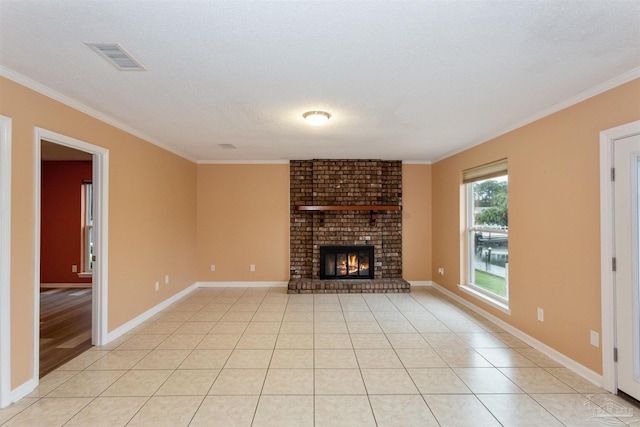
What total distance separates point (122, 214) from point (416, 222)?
15.7 feet

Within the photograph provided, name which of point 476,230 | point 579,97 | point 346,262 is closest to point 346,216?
point 346,262

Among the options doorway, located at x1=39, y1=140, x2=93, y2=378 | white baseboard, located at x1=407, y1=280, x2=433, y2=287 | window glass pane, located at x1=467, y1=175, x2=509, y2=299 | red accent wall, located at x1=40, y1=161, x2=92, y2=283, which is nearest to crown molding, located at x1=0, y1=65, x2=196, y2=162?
doorway, located at x1=39, y1=140, x2=93, y2=378

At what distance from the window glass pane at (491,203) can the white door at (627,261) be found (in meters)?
1.34

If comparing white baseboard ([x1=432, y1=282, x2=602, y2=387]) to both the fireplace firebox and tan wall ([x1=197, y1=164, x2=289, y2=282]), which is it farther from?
tan wall ([x1=197, y1=164, x2=289, y2=282])

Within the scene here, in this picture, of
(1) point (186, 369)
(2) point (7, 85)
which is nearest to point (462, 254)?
(1) point (186, 369)

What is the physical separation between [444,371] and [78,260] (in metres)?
6.43

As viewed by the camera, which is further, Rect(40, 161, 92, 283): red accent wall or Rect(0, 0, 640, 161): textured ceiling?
Rect(40, 161, 92, 283): red accent wall

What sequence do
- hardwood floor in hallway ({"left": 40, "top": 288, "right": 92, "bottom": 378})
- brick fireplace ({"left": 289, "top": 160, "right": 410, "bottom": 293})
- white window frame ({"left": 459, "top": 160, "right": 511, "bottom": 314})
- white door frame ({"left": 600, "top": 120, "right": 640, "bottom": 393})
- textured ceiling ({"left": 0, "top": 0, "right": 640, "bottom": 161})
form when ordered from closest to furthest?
textured ceiling ({"left": 0, "top": 0, "right": 640, "bottom": 161})
white door frame ({"left": 600, "top": 120, "right": 640, "bottom": 393})
hardwood floor in hallway ({"left": 40, "top": 288, "right": 92, "bottom": 378})
white window frame ({"left": 459, "top": 160, "right": 511, "bottom": 314})
brick fireplace ({"left": 289, "top": 160, "right": 410, "bottom": 293})

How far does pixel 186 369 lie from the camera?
8.75ft

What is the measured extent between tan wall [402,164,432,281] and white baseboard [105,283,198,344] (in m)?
4.04

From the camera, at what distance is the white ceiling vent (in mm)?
1824

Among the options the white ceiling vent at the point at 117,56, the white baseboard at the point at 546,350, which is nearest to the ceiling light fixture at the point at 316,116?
the white ceiling vent at the point at 117,56

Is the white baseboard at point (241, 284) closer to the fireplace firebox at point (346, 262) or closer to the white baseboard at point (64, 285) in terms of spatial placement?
the fireplace firebox at point (346, 262)

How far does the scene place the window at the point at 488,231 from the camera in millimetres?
3746
